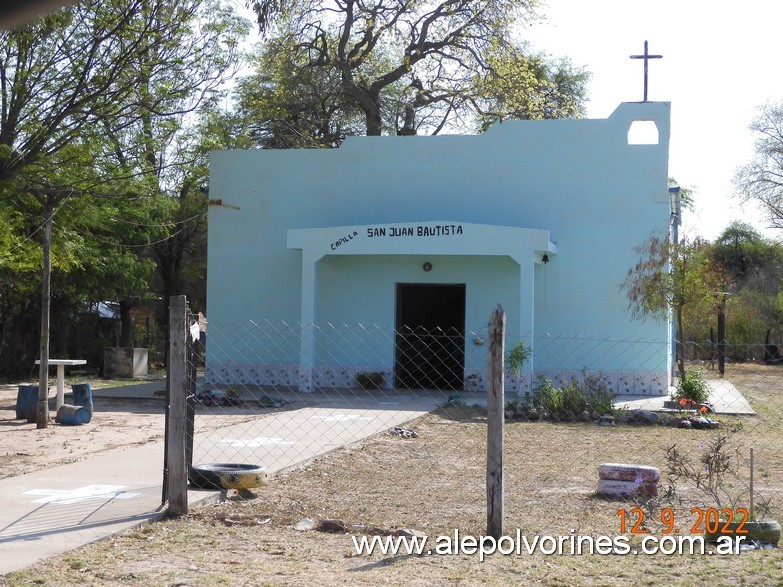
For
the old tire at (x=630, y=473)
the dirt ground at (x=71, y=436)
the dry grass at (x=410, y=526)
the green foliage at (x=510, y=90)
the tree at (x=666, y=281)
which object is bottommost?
the dirt ground at (x=71, y=436)

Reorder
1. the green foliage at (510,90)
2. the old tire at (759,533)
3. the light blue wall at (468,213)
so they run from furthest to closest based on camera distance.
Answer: the green foliage at (510,90) → the light blue wall at (468,213) → the old tire at (759,533)

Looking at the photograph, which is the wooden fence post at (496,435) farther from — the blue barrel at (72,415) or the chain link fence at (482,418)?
the blue barrel at (72,415)

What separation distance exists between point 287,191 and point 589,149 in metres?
7.00

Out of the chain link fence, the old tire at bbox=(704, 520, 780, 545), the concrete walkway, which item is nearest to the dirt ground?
the concrete walkway

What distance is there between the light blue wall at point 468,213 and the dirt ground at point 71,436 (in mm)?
3879

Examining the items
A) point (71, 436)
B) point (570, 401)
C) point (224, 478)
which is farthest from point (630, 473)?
point (71, 436)

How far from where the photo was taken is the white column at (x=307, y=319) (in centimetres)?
2080

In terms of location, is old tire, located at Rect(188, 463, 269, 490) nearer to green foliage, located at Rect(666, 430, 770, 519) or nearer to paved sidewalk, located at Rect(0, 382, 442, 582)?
paved sidewalk, located at Rect(0, 382, 442, 582)

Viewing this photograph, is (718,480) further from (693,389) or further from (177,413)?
(693,389)

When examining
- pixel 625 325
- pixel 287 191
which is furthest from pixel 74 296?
pixel 625 325

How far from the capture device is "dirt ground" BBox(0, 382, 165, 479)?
11.2 meters

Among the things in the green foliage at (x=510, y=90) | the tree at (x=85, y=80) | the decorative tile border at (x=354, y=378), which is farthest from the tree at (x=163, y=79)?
the green foliage at (x=510, y=90)

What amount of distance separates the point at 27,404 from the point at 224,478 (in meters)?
8.12

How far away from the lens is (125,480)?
364 inches
